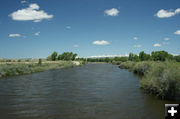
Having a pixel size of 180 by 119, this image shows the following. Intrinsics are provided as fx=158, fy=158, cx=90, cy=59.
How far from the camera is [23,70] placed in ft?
110

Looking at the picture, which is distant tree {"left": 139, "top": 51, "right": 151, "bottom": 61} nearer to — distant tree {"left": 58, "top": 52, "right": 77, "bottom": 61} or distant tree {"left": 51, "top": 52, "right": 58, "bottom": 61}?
distant tree {"left": 58, "top": 52, "right": 77, "bottom": 61}

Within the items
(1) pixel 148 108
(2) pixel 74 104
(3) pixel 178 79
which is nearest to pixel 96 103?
(2) pixel 74 104

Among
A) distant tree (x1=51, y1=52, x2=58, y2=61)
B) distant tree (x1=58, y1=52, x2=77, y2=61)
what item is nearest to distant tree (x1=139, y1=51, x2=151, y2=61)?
distant tree (x1=58, y1=52, x2=77, y2=61)

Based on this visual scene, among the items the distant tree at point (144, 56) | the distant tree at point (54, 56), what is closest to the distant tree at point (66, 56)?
the distant tree at point (54, 56)

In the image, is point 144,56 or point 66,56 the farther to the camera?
point 66,56

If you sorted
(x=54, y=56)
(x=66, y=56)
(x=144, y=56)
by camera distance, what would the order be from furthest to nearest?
(x=66, y=56)
(x=54, y=56)
(x=144, y=56)

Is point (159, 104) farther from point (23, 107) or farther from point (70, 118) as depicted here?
point (23, 107)

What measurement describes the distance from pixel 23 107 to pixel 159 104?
27.7ft

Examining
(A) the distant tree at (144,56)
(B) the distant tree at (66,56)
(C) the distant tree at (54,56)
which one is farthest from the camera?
(B) the distant tree at (66,56)

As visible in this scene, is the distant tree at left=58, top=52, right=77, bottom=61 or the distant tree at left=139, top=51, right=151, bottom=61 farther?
the distant tree at left=58, top=52, right=77, bottom=61

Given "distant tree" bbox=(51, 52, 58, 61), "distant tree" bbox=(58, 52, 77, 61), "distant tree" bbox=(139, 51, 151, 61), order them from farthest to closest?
"distant tree" bbox=(58, 52, 77, 61), "distant tree" bbox=(51, 52, 58, 61), "distant tree" bbox=(139, 51, 151, 61)

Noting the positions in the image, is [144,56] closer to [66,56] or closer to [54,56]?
[66,56]

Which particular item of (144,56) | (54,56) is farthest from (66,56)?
(144,56)

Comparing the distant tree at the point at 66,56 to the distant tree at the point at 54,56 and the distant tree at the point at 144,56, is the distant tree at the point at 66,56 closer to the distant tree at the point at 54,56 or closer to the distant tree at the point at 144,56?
the distant tree at the point at 54,56
